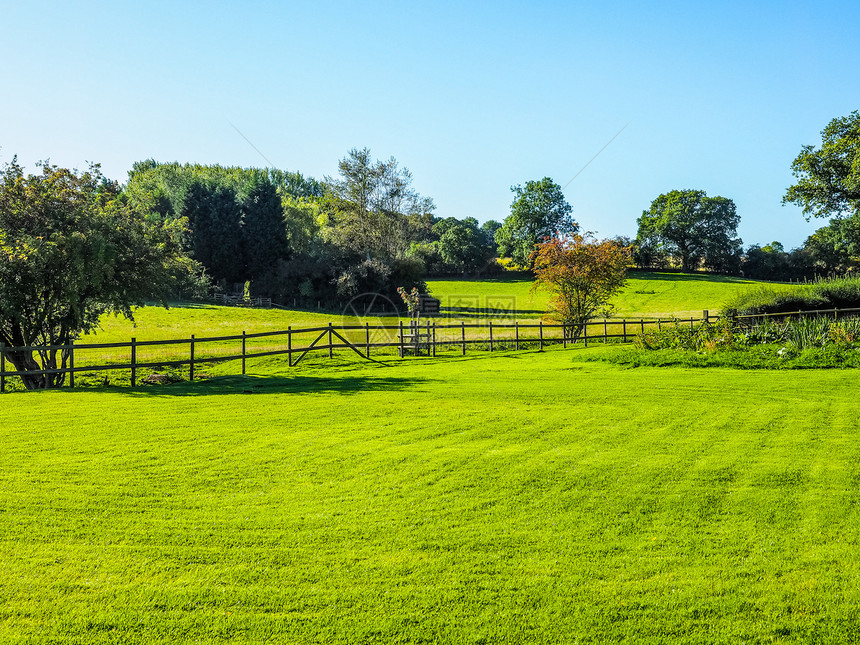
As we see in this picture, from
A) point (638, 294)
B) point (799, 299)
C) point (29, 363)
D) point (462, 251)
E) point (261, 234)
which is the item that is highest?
point (462, 251)

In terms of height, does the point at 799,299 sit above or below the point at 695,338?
above

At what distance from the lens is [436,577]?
527cm

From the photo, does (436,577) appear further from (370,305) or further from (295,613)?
(370,305)

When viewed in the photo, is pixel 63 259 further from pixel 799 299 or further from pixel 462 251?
pixel 462 251

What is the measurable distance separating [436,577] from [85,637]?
8.74ft

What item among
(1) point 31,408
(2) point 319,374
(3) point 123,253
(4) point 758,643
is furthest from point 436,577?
(3) point 123,253

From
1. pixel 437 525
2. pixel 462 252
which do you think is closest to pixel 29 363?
pixel 437 525

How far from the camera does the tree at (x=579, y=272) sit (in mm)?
33094

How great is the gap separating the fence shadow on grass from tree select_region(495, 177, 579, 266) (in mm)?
64770

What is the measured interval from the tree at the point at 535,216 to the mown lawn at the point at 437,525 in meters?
71.4

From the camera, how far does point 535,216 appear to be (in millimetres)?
82250

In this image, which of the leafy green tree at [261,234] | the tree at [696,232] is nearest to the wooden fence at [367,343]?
the leafy green tree at [261,234]

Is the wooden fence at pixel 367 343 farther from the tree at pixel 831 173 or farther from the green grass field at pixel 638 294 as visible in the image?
the green grass field at pixel 638 294

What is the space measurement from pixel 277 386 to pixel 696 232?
81.4m
